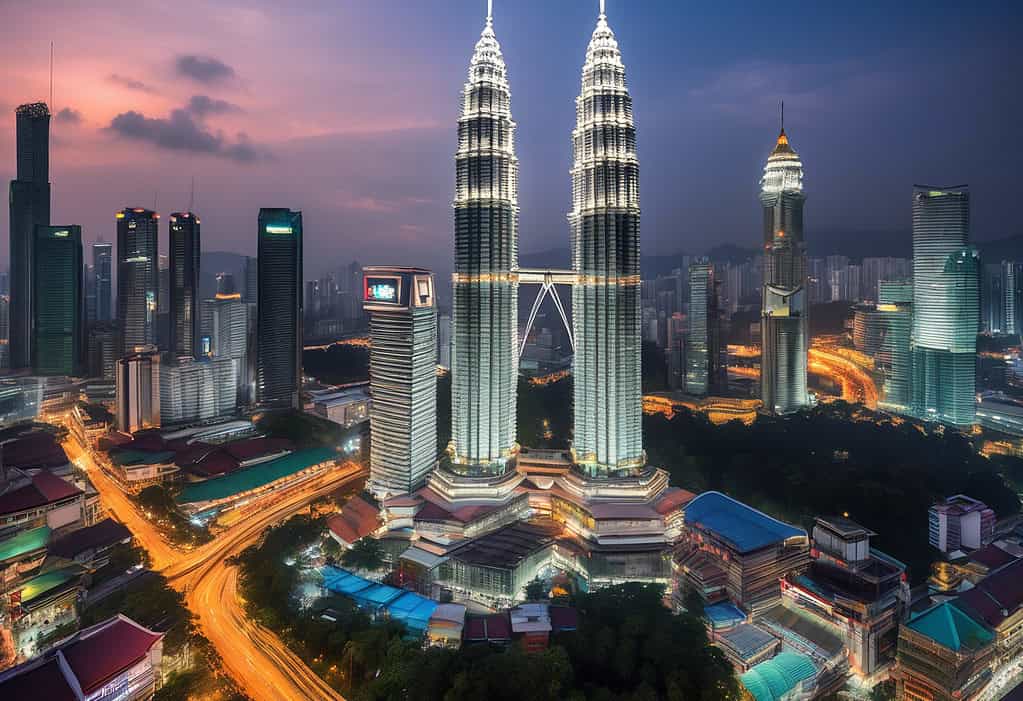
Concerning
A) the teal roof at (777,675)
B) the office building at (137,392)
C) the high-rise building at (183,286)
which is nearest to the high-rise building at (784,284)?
the teal roof at (777,675)

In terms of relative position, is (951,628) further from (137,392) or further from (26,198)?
(26,198)

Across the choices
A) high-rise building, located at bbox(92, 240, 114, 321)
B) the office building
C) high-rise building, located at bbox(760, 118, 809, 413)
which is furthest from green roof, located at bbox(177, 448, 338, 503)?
high-rise building, located at bbox(92, 240, 114, 321)

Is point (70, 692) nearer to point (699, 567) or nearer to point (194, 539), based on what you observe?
point (194, 539)

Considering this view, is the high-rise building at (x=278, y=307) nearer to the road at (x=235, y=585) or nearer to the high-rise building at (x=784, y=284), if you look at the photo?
the road at (x=235, y=585)

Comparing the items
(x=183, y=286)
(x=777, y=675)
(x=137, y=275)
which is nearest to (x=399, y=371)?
(x=777, y=675)

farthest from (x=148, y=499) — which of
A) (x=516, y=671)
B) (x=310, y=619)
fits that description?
(x=516, y=671)

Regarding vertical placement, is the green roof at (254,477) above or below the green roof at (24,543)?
above
